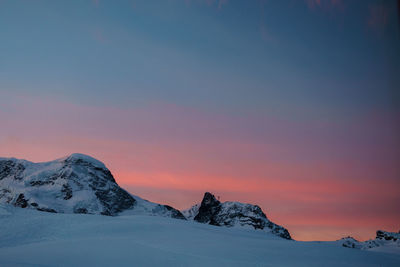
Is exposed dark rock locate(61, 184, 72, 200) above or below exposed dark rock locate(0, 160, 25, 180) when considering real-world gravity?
below

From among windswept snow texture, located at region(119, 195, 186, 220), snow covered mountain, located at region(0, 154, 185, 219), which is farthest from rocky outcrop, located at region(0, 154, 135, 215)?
windswept snow texture, located at region(119, 195, 186, 220)

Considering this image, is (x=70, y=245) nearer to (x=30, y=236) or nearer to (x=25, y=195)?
(x=30, y=236)

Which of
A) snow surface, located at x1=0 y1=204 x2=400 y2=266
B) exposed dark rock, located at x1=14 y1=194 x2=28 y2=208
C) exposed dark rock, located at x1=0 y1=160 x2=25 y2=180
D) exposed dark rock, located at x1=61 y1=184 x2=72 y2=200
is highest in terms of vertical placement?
exposed dark rock, located at x1=0 y1=160 x2=25 y2=180

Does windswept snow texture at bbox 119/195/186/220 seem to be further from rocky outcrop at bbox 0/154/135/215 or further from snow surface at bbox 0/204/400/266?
snow surface at bbox 0/204/400/266

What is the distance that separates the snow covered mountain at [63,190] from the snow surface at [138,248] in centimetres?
13003

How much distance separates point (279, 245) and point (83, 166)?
618ft

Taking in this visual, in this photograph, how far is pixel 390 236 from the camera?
5935 inches

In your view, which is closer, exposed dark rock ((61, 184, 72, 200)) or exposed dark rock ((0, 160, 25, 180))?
exposed dark rock ((61, 184, 72, 200))

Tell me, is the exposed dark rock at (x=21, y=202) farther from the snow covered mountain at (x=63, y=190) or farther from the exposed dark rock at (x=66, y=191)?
the exposed dark rock at (x=66, y=191)

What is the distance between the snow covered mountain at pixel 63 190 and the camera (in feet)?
523

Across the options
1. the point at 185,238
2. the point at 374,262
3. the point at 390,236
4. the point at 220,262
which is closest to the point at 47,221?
the point at 185,238

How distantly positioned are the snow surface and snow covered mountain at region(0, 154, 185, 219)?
13003cm

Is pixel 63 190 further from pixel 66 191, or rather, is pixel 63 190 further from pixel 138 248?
pixel 138 248

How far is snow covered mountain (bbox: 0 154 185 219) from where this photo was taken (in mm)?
159375
